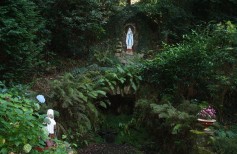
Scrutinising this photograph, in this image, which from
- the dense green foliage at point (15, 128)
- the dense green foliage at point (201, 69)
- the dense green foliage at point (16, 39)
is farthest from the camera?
the dense green foliage at point (201, 69)

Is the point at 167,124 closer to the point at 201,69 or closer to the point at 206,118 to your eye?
the point at 206,118

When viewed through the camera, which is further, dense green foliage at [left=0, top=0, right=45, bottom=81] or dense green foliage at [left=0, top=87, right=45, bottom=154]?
dense green foliage at [left=0, top=0, right=45, bottom=81]

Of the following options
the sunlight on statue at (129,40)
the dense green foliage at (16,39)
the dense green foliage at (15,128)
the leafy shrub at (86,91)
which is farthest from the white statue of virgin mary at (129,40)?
the dense green foliage at (15,128)

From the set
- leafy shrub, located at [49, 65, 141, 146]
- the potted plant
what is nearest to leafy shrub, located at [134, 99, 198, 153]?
the potted plant

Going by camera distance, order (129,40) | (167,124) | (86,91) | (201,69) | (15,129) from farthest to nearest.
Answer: (129,40) → (201,69) → (86,91) → (167,124) → (15,129)

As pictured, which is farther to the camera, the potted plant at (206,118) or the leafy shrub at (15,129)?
the potted plant at (206,118)

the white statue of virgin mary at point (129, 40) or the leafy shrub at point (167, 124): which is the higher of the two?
the white statue of virgin mary at point (129, 40)

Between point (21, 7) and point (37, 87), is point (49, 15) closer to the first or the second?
point (21, 7)

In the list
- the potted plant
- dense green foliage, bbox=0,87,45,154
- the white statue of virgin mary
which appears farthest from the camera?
the white statue of virgin mary

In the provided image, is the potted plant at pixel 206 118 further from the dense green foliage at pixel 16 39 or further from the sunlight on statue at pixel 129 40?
the sunlight on statue at pixel 129 40

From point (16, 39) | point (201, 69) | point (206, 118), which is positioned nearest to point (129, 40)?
point (201, 69)

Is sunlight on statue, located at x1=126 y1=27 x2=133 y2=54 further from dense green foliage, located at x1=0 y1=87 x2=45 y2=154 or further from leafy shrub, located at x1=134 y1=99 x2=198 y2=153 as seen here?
dense green foliage, located at x1=0 y1=87 x2=45 y2=154

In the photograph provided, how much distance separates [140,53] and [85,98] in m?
4.98

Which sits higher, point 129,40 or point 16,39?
point 129,40
